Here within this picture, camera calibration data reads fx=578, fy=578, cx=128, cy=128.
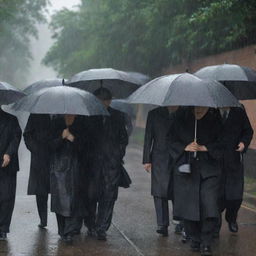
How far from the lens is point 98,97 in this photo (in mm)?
7059

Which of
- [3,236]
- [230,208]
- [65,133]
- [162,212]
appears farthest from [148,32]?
[3,236]

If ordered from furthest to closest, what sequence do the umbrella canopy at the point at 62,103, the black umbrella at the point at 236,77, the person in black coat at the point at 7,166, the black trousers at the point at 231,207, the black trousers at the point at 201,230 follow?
the black umbrella at the point at 236,77, the black trousers at the point at 231,207, the person in black coat at the point at 7,166, the black trousers at the point at 201,230, the umbrella canopy at the point at 62,103

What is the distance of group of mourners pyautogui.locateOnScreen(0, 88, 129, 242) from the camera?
6527 millimetres

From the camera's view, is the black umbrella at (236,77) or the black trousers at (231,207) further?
the black umbrella at (236,77)

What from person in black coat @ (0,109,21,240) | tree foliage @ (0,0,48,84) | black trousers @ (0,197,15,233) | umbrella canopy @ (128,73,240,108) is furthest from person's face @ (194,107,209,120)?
tree foliage @ (0,0,48,84)

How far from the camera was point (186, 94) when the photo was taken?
599 cm

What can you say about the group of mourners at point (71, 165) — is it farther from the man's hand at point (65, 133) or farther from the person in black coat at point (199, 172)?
the person in black coat at point (199, 172)

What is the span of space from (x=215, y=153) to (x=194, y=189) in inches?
17.6

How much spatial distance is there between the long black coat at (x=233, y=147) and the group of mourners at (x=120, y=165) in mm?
12

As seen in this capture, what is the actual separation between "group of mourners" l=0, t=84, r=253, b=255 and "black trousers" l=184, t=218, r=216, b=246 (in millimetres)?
11

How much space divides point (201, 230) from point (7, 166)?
235 cm

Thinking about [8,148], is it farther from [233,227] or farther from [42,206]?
[233,227]

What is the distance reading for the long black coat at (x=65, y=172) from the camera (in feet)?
21.2

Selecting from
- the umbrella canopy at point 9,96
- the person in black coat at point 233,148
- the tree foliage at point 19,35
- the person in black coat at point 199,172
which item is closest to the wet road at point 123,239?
the person in black coat at point 199,172
